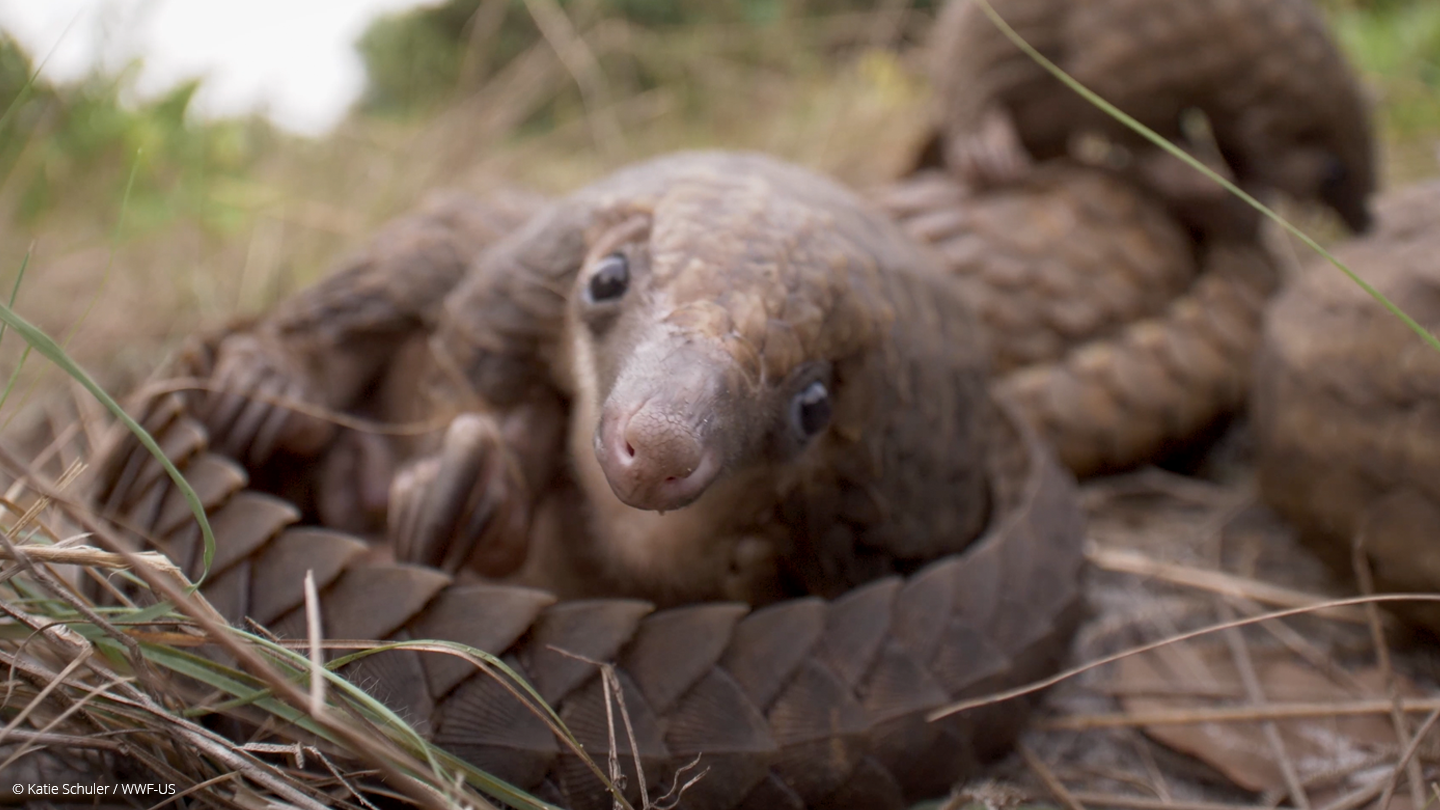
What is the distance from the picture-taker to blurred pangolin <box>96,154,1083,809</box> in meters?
1.03

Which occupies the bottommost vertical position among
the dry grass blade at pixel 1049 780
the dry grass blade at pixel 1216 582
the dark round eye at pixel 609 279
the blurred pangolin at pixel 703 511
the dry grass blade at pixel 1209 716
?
the dry grass blade at pixel 1216 582

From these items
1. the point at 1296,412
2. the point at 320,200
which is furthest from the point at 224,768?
the point at 320,200

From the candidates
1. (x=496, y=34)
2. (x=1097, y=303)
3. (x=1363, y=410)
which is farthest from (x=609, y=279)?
(x=496, y=34)

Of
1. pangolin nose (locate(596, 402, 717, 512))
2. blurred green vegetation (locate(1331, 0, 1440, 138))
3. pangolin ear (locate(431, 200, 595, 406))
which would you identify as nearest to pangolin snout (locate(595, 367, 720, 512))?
pangolin nose (locate(596, 402, 717, 512))

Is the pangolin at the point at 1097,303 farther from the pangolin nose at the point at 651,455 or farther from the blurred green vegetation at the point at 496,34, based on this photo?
the blurred green vegetation at the point at 496,34

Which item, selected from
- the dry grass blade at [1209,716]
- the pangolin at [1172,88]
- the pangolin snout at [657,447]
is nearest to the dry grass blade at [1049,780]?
the dry grass blade at [1209,716]

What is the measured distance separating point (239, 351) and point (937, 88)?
171cm

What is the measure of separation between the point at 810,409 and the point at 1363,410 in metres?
1.04

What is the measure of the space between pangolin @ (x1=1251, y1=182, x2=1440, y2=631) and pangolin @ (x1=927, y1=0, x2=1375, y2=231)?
393 millimetres

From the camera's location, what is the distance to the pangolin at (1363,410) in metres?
1.51

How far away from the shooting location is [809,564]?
4.43 feet

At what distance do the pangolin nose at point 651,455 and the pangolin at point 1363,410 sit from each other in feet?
3.56

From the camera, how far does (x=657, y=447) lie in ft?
2.93

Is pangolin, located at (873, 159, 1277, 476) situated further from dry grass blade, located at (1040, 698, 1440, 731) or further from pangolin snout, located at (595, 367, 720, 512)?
pangolin snout, located at (595, 367, 720, 512)
